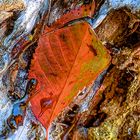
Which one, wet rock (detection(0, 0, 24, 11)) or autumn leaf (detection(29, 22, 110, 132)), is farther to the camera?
autumn leaf (detection(29, 22, 110, 132))

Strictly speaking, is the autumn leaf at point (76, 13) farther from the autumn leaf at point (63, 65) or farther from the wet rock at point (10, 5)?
the wet rock at point (10, 5)

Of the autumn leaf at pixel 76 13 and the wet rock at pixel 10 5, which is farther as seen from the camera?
the autumn leaf at pixel 76 13

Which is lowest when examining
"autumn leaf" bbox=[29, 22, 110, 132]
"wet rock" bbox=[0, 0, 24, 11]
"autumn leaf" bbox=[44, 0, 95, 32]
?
"autumn leaf" bbox=[29, 22, 110, 132]

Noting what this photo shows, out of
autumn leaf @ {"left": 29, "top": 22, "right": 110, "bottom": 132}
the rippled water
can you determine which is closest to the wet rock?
the rippled water

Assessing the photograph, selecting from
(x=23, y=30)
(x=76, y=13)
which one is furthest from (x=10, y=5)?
(x=76, y=13)

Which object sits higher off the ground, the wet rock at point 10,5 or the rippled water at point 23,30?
the wet rock at point 10,5

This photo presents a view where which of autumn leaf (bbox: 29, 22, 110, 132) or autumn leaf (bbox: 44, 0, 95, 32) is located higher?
autumn leaf (bbox: 44, 0, 95, 32)

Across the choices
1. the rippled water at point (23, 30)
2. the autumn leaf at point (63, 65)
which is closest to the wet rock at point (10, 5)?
the rippled water at point (23, 30)

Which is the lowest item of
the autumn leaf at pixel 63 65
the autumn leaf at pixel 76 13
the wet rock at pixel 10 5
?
the autumn leaf at pixel 63 65

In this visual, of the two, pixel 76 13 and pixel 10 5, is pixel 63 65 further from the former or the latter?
pixel 10 5

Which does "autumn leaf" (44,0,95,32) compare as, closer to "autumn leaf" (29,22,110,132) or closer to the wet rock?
"autumn leaf" (29,22,110,132)
